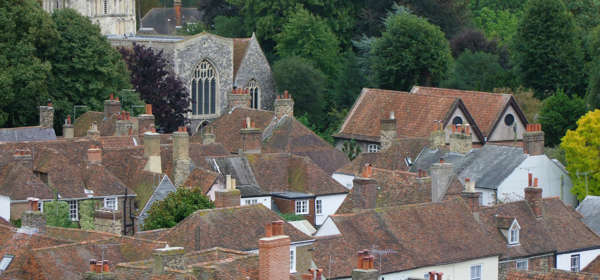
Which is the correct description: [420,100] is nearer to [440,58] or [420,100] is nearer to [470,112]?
[470,112]

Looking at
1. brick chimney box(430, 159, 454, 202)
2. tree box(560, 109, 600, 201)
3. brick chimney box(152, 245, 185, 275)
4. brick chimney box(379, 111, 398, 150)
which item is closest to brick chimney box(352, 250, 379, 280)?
brick chimney box(152, 245, 185, 275)

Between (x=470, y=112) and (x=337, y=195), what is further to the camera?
(x=470, y=112)

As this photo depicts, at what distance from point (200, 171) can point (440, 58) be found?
34103mm

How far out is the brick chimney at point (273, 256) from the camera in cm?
3416

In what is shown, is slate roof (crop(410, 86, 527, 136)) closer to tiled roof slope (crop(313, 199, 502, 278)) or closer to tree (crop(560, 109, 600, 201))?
tree (crop(560, 109, 600, 201))

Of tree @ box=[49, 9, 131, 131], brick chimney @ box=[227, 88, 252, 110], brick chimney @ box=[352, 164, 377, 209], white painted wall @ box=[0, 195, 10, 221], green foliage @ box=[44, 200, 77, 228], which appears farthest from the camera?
brick chimney @ box=[227, 88, 252, 110]

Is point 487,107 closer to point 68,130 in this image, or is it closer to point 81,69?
point 81,69

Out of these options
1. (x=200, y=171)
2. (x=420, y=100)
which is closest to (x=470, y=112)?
(x=420, y=100)

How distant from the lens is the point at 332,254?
1841 inches

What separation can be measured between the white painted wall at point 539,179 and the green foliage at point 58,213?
19.1 m

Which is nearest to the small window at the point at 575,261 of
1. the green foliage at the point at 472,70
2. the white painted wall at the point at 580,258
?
the white painted wall at the point at 580,258

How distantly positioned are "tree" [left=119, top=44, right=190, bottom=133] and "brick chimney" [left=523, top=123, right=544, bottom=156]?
27.3m

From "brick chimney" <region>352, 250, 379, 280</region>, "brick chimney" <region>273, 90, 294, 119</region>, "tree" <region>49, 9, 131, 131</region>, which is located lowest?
"brick chimney" <region>352, 250, 379, 280</region>

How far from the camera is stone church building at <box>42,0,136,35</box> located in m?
112
